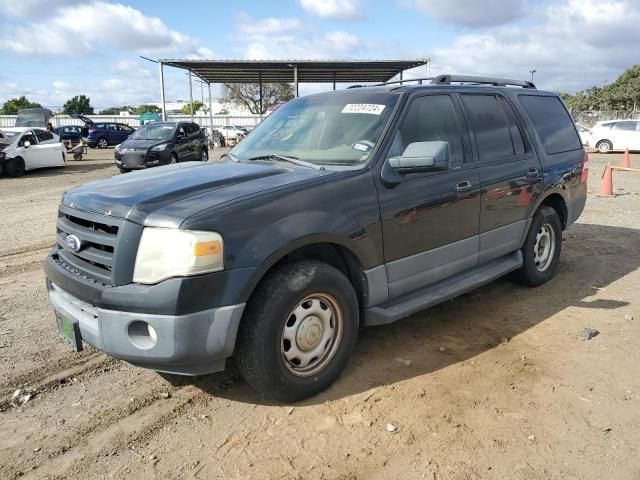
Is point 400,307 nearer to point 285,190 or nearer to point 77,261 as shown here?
point 285,190

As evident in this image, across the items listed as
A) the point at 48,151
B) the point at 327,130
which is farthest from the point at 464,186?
the point at 48,151

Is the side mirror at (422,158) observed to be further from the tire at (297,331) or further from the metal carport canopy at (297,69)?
the metal carport canopy at (297,69)

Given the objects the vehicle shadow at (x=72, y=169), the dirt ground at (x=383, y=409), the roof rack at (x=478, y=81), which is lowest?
the dirt ground at (x=383, y=409)

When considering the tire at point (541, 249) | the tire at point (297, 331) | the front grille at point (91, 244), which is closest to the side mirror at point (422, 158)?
the tire at point (297, 331)

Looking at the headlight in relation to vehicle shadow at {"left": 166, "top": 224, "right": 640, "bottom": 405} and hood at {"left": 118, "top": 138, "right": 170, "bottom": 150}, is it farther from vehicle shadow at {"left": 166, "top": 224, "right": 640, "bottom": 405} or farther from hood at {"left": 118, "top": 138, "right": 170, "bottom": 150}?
hood at {"left": 118, "top": 138, "right": 170, "bottom": 150}

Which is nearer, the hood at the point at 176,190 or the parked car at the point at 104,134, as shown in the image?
the hood at the point at 176,190

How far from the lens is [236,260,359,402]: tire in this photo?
2902 mm

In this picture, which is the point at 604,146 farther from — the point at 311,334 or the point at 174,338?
the point at 174,338

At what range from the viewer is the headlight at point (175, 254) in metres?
2.66

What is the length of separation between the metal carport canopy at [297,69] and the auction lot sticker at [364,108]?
1140 inches

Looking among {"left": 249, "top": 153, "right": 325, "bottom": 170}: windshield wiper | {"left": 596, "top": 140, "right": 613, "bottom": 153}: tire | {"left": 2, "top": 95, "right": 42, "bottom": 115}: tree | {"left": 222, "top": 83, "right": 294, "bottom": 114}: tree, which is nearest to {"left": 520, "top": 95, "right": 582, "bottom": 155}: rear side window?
{"left": 249, "top": 153, "right": 325, "bottom": 170}: windshield wiper

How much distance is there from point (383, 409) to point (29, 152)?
18.3 meters

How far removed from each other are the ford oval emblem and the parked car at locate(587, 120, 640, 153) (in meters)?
26.0

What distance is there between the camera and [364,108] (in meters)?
3.92
